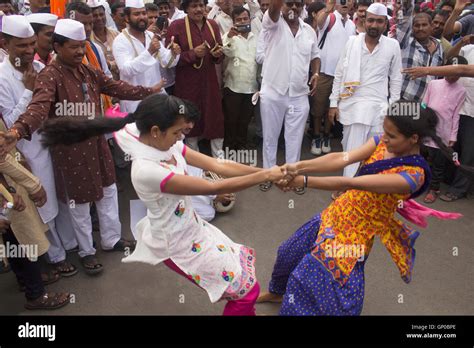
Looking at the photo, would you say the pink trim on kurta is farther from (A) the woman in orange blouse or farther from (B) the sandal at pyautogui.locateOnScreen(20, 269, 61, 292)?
(B) the sandal at pyautogui.locateOnScreen(20, 269, 61, 292)

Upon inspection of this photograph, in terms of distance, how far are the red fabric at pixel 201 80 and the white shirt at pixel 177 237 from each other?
2.62 m

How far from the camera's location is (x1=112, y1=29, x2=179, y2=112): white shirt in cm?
444

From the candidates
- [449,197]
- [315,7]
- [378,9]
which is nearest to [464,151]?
[449,197]

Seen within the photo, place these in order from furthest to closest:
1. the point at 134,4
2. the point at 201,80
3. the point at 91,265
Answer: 1. the point at 201,80
2. the point at 134,4
3. the point at 91,265

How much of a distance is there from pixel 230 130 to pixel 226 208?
1.43 m

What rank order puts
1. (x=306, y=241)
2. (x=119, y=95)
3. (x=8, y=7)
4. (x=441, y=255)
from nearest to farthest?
(x=306, y=241)
(x=119, y=95)
(x=441, y=255)
(x=8, y=7)

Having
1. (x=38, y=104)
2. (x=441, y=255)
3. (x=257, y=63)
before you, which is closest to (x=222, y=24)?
(x=257, y=63)

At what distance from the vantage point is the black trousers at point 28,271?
3131 mm

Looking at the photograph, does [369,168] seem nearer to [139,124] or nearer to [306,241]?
[306,241]

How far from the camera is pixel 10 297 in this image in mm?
3432

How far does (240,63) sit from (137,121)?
125 inches

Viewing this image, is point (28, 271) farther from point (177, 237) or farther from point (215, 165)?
point (215, 165)

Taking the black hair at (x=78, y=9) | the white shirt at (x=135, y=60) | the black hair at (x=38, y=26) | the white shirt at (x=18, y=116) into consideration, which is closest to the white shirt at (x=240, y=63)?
the white shirt at (x=135, y=60)

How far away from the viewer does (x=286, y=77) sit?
4.82 meters
